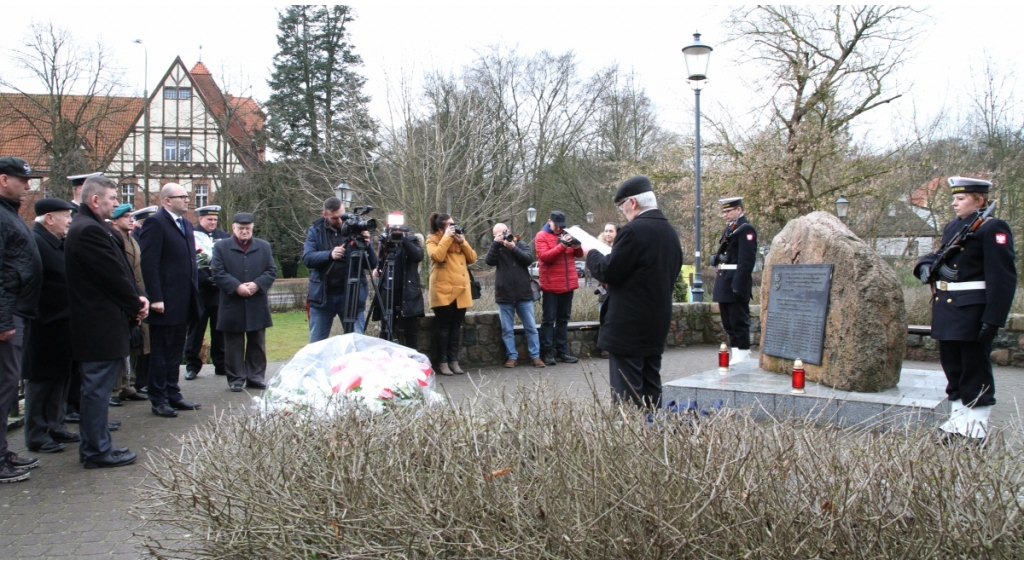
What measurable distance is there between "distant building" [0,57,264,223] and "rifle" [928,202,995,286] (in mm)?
28079

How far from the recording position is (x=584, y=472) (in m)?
2.35

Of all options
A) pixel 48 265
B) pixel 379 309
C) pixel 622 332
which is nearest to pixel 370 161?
pixel 379 309

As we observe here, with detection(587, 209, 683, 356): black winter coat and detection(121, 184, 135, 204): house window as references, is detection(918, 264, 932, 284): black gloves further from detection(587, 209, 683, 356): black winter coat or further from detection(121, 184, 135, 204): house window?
detection(121, 184, 135, 204): house window

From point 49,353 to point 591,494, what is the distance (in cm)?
456

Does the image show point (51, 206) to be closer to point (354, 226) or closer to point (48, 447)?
point (48, 447)

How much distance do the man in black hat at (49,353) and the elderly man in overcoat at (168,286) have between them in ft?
2.36

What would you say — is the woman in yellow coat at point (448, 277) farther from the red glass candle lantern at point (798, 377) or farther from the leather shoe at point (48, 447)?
the leather shoe at point (48, 447)

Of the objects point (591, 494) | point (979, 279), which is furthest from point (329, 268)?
point (979, 279)

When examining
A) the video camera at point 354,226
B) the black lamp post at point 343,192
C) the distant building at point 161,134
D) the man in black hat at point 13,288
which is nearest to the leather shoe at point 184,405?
the man in black hat at point 13,288

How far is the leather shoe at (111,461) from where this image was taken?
14.5ft

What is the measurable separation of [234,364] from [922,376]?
267 inches

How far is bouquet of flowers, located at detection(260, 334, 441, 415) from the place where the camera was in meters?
4.44

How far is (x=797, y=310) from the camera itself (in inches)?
239

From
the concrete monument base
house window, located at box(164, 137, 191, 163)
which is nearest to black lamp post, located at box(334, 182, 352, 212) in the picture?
the concrete monument base
